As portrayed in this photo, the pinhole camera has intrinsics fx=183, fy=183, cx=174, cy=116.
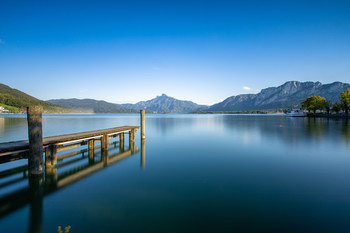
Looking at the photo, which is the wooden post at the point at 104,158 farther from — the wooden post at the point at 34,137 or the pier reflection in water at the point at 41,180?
the wooden post at the point at 34,137

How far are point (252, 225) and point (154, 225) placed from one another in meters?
2.78

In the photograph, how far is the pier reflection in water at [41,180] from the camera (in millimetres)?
6145

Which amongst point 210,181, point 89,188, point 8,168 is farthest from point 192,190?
point 8,168

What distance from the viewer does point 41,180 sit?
855 centimetres

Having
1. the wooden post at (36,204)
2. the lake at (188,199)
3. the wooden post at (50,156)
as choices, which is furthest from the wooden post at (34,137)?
the wooden post at (50,156)

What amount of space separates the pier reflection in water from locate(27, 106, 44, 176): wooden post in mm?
654

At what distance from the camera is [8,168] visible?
10.6 m

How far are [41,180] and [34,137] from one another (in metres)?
2.05

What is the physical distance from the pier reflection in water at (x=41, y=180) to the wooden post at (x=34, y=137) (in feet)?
2.14

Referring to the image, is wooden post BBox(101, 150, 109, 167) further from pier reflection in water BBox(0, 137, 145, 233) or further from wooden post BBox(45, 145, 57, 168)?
wooden post BBox(45, 145, 57, 168)

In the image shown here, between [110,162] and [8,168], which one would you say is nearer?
[8,168]

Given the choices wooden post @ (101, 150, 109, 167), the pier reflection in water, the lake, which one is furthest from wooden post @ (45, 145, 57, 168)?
wooden post @ (101, 150, 109, 167)

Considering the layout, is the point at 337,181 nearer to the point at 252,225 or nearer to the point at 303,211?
the point at 303,211

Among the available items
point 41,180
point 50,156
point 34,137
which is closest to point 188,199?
point 41,180
